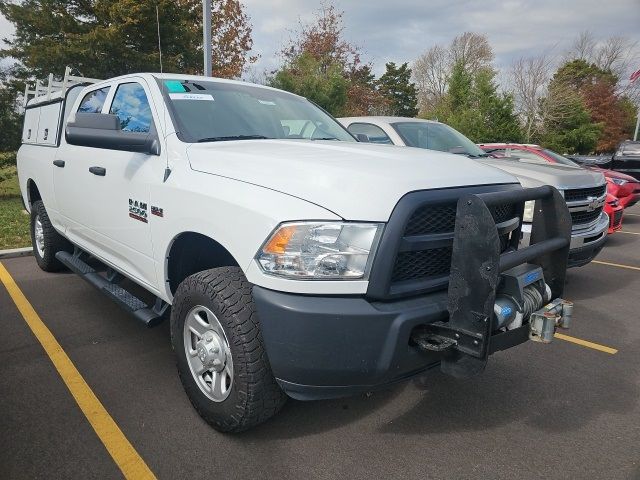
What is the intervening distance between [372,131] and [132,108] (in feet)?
11.7

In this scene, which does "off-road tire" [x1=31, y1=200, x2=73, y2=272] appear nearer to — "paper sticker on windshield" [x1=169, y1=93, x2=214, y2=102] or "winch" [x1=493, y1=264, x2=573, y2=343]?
"paper sticker on windshield" [x1=169, y1=93, x2=214, y2=102]

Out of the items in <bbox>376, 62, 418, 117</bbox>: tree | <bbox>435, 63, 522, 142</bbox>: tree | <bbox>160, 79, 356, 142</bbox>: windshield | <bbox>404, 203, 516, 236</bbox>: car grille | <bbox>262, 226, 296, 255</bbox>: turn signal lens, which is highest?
<bbox>376, 62, 418, 117</bbox>: tree

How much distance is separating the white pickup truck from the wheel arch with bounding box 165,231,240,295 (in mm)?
13

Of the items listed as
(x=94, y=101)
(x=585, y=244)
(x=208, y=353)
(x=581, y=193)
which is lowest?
(x=208, y=353)

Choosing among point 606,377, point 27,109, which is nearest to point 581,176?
point 606,377

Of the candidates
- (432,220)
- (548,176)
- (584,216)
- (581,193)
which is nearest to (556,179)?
(548,176)

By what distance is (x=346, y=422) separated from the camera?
9.11ft

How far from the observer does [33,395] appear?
9.68ft

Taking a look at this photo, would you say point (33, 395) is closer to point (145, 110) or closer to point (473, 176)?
point (145, 110)

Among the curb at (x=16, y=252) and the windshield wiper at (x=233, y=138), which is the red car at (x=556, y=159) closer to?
the windshield wiper at (x=233, y=138)

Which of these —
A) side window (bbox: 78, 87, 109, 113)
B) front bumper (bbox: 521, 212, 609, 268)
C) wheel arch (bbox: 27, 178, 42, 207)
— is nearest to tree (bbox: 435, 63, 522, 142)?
front bumper (bbox: 521, 212, 609, 268)

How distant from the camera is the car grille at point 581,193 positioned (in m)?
5.04

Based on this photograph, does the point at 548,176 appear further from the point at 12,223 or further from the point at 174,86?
the point at 12,223

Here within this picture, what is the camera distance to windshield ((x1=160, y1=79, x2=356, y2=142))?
3.08 metres
